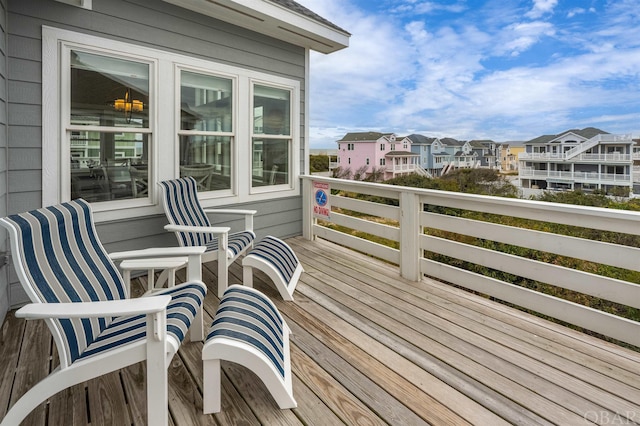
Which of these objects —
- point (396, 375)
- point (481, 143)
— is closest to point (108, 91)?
point (396, 375)

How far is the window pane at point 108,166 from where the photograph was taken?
308cm

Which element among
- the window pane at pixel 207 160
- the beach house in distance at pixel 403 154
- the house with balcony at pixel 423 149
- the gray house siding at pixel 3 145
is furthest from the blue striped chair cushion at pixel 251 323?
the house with balcony at pixel 423 149

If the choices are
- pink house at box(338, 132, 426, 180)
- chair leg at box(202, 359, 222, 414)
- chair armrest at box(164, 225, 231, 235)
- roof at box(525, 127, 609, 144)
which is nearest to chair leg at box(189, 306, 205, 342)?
chair leg at box(202, 359, 222, 414)

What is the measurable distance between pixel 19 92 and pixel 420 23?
2616cm

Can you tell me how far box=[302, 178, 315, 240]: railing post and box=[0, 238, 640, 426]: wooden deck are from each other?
221cm

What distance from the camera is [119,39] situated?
317 cm

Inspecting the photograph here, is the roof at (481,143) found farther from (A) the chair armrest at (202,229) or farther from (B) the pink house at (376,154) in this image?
(A) the chair armrest at (202,229)

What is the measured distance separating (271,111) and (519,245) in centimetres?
338

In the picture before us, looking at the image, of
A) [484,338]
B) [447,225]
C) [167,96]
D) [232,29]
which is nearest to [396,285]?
[447,225]

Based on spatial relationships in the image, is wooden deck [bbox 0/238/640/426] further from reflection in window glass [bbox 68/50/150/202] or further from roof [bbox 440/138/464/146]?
roof [bbox 440/138/464/146]

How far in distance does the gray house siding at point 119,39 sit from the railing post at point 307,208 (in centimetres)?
50

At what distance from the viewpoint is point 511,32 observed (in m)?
24.0

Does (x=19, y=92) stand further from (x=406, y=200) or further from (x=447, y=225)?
(x=447, y=225)

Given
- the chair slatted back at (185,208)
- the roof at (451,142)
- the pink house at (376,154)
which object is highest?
the roof at (451,142)
